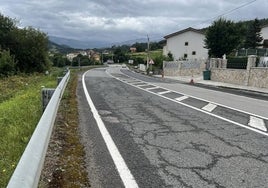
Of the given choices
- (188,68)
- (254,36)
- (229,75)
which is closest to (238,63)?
(229,75)

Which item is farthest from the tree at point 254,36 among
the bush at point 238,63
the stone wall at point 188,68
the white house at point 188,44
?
the bush at point 238,63

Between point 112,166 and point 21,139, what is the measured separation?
7.16ft

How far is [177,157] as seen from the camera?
6297mm

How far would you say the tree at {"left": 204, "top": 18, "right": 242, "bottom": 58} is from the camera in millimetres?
55031

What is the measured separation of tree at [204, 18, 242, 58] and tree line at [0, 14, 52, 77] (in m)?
23.7

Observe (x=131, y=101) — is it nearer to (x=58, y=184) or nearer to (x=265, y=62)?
(x=58, y=184)

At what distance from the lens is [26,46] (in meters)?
47.8

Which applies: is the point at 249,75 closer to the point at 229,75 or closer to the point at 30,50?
the point at 229,75

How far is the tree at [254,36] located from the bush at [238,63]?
33.5 metres

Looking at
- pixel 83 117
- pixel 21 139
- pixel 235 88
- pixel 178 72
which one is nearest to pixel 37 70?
pixel 178 72

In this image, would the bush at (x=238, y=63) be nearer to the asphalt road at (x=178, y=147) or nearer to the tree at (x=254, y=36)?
the asphalt road at (x=178, y=147)

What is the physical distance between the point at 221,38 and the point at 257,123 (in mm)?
46766

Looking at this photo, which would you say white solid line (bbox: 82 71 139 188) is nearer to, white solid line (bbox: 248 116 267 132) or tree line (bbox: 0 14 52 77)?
white solid line (bbox: 248 116 267 132)

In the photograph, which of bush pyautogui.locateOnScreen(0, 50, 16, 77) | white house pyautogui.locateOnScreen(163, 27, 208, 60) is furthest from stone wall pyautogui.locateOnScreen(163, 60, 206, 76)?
white house pyautogui.locateOnScreen(163, 27, 208, 60)
